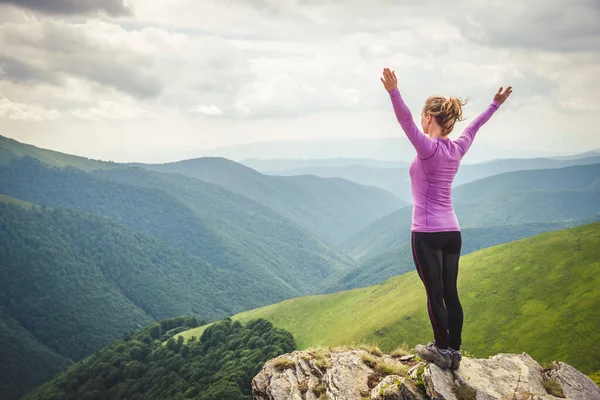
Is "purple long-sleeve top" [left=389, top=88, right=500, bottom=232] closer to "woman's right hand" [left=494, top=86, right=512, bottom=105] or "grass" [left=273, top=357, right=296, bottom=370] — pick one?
"woman's right hand" [left=494, top=86, right=512, bottom=105]

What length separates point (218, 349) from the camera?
352 feet

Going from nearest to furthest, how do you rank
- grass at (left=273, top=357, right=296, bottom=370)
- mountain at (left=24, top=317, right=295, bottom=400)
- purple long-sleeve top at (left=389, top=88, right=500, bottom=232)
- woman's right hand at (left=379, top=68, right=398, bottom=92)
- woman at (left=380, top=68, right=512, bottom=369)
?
woman's right hand at (left=379, top=68, right=398, bottom=92)
purple long-sleeve top at (left=389, top=88, right=500, bottom=232)
woman at (left=380, top=68, right=512, bottom=369)
grass at (left=273, top=357, right=296, bottom=370)
mountain at (left=24, top=317, right=295, bottom=400)

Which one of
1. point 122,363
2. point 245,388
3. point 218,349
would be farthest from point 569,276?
point 122,363

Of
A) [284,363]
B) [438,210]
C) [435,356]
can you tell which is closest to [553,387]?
[435,356]

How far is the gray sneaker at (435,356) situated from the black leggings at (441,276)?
18 cm

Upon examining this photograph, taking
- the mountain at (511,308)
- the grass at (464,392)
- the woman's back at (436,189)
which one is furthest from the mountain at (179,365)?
the woman's back at (436,189)

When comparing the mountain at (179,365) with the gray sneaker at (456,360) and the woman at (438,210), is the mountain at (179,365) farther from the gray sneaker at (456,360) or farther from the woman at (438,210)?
the woman at (438,210)

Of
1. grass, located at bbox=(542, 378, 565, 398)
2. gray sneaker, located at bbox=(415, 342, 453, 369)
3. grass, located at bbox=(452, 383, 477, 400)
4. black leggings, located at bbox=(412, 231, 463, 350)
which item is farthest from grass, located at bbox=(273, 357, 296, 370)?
grass, located at bbox=(542, 378, 565, 398)

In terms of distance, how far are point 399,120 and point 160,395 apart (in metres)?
106

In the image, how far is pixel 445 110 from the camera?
391 inches

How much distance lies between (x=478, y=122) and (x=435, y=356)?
595 centimetres

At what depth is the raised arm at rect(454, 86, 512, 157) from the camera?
1057 cm

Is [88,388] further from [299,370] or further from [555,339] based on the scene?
[299,370]

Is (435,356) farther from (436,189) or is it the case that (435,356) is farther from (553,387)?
(436,189)
